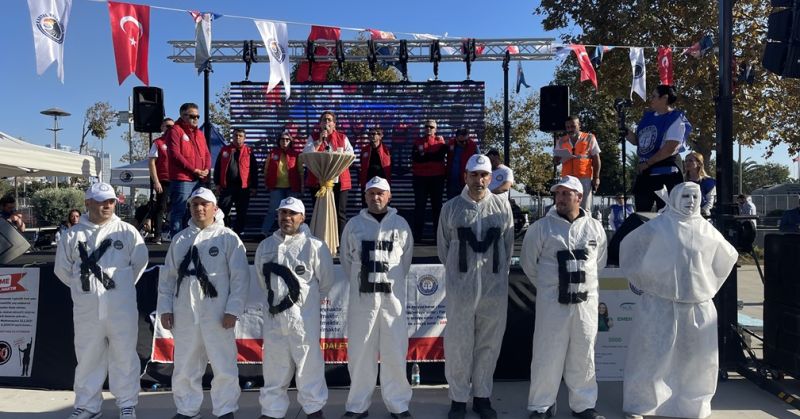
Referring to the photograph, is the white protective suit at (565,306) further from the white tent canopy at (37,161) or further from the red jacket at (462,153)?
the white tent canopy at (37,161)

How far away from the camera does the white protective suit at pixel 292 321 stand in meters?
4.13

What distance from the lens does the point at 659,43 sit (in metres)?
14.1

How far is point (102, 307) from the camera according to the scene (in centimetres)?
418

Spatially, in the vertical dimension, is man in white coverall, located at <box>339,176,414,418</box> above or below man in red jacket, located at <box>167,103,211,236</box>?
below

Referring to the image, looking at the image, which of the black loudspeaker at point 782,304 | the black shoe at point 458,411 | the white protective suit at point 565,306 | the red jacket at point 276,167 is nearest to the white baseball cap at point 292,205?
the white protective suit at point 565,306

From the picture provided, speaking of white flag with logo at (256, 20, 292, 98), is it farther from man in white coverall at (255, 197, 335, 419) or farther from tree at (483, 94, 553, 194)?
tree at (483, 94, 553, 194)

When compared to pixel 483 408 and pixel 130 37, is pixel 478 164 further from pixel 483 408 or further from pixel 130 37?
pixel 130 37

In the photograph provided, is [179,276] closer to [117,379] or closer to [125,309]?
[125,309]

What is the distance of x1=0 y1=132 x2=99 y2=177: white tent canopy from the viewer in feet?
31.7

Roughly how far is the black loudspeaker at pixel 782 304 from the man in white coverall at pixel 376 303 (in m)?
2.98

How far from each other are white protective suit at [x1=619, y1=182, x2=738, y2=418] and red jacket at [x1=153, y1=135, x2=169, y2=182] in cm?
522

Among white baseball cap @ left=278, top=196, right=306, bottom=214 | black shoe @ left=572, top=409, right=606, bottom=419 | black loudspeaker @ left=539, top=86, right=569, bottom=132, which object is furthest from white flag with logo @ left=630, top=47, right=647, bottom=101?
white baseball cap @ left=278, top=196, right=306, bottom=214

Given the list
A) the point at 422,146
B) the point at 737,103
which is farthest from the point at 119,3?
the point at 737,103

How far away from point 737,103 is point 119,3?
42.9 ft
